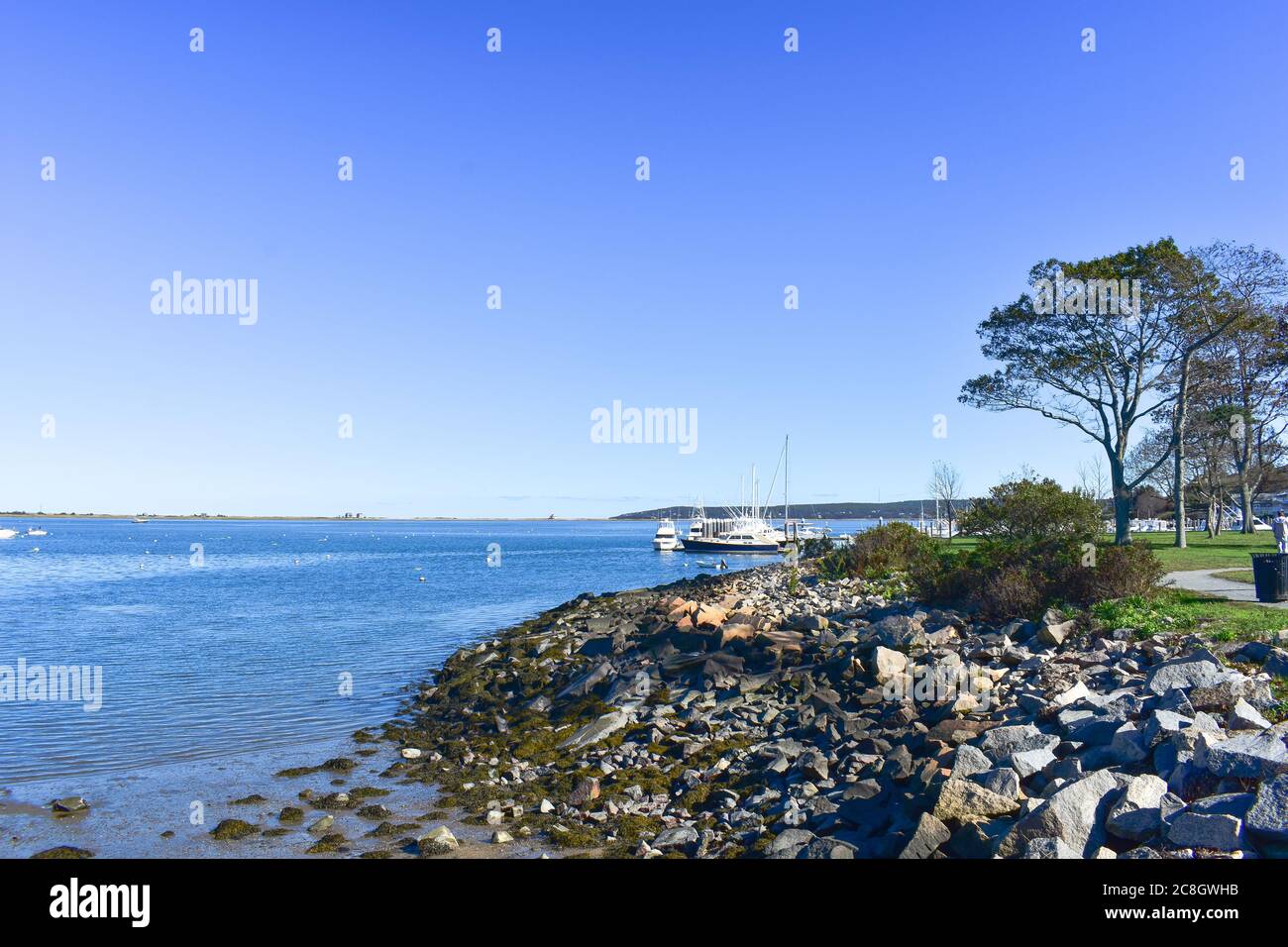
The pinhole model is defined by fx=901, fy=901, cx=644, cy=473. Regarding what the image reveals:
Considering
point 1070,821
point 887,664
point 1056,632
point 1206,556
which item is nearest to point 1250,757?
point 1070,821

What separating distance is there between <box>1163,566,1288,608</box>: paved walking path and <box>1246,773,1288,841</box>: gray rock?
1037cm

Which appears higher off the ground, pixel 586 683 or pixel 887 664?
pixel 887 664

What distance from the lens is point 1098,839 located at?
7.46m

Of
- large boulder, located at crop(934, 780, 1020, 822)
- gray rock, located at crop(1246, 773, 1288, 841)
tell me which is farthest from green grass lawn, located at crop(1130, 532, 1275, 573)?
gray rock, located at crop(1246, 773, 1288, 841)

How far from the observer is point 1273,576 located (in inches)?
630

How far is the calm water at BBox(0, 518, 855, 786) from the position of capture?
17.6m

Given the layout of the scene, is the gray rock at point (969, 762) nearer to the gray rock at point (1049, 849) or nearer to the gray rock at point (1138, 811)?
the gray rock at point (1138, 811)

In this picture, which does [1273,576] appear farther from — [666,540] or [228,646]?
[666,540]

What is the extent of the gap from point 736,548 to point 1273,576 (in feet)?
281

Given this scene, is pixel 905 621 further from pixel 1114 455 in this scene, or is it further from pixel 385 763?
pixel 1114 455

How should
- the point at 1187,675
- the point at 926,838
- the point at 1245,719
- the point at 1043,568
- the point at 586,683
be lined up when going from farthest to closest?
the point at 586,683 < the point at 1043,568 < the point at 1187,675 < the point at 1245,719 < the point at 926,838

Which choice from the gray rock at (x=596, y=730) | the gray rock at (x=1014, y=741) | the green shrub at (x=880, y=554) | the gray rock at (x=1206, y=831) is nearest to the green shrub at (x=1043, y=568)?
the green shrub at (x=880, y=554)

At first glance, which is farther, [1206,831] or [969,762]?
[969,762]

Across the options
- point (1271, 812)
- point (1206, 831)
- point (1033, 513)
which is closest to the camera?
point (1271, 812)
